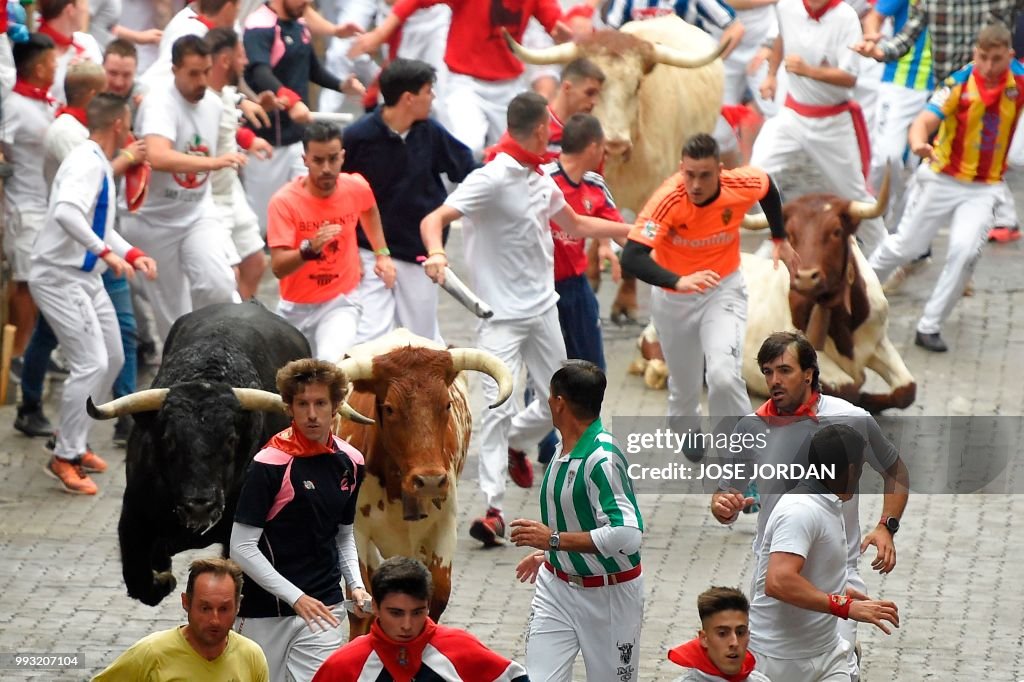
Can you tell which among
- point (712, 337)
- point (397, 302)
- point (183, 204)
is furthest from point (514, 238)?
point (183, 204)

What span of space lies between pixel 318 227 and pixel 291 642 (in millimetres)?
3568

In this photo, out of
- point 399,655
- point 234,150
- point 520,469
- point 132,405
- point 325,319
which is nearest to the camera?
point 399,655

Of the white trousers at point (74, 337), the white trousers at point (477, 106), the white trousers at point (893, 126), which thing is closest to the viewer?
the white trousers at point (74, 337)

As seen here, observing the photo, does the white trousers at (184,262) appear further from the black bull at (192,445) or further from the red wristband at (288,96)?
the black bull at (192,445)

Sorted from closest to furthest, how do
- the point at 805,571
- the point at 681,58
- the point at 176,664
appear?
the point at 176,664 < the point at 805,571 < the point at 681,58

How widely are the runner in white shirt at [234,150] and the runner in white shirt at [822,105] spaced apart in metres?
3.72

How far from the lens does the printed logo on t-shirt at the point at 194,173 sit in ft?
38.6

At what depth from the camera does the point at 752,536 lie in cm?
1055

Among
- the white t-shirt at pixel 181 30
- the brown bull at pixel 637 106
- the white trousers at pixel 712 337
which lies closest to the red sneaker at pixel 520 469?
the white trousers at pixel 712 337

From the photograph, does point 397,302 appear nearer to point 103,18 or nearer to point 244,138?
point 244,138

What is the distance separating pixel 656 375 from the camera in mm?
12922

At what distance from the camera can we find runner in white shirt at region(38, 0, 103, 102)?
12.4 meters

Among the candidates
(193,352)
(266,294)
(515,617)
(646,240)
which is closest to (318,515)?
(193,352)

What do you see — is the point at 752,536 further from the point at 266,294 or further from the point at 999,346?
the point at 266,294
